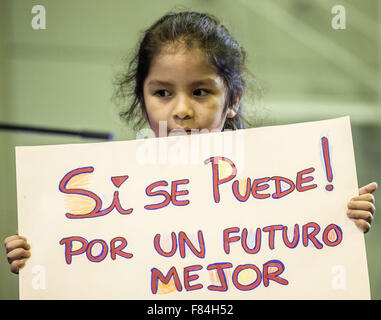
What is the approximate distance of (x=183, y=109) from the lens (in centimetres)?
79

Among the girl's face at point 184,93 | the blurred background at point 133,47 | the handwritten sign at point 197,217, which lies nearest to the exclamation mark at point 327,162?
the handwritten sign at point 197,217

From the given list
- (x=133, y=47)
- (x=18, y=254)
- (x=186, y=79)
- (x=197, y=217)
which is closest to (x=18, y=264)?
(x=18, y=254)

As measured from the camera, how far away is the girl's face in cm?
79

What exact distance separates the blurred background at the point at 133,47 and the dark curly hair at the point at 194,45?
0.29 feet

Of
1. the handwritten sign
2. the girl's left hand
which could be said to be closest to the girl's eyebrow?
the handwritten sign

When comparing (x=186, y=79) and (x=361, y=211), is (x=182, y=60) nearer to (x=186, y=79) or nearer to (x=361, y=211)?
(x=186, y=79)

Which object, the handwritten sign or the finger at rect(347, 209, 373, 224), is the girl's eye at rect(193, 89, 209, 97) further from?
the finger at rect(347, 209, 373, 224)

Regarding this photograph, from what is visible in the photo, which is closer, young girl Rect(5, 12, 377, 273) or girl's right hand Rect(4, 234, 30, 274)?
girl's right hand Rect(4, 234, 30, 274)

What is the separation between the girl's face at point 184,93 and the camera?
79 centimetres

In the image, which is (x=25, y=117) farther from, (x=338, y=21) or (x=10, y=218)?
(x=338, y=21)

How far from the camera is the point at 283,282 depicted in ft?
2.21

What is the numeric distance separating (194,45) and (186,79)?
0.25ft

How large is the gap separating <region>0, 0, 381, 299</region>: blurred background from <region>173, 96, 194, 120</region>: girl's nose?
0.25m

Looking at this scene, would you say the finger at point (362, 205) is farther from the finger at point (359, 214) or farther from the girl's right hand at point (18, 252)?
the girl's right hand at point (18, 252)
